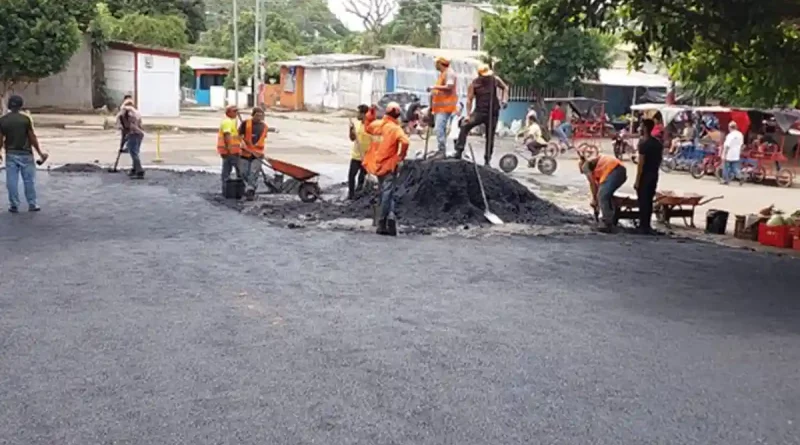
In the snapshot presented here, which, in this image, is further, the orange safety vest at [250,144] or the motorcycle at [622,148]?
the motorcycle at [622,148]

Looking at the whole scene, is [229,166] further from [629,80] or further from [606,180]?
[629,80]

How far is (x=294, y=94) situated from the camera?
6038cm

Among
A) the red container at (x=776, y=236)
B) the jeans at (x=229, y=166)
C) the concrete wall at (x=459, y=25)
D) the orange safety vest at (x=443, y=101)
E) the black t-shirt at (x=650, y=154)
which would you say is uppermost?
the concrete wall at (x=459, y=25)

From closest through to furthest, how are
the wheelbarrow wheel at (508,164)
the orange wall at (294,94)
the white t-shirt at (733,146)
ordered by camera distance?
1. the wheelbarrow wheel at (508,164)
2. the white t-shirt at (733,146)
3. the orange wall at (294,94)

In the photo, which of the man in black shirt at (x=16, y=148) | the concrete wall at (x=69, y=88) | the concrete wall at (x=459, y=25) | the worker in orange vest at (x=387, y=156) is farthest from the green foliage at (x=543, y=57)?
the man in black shirt at (x=16, y=148)

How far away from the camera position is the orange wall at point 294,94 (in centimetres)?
5959

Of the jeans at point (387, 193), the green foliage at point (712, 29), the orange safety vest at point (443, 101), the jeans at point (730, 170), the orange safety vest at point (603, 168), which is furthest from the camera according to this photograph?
the jeans at point (730, 170)

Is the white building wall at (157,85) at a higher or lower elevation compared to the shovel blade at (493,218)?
higher

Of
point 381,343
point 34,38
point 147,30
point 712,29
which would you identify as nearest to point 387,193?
point 712,29

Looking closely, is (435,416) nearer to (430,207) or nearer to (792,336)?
(792,336)

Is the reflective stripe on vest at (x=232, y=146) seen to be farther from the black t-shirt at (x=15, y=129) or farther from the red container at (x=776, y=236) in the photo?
the red container at (x=776, y=236)

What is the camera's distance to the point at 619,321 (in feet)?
25.7

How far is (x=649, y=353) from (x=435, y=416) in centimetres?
228

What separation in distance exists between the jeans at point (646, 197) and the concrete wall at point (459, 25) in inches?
1775
